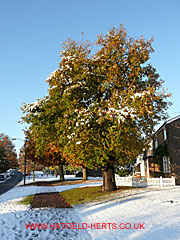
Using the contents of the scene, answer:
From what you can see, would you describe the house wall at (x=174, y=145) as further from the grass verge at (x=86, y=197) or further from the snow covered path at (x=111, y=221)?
the snow covered path at (x=111, y=221)

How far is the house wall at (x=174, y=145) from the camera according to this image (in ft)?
75.5

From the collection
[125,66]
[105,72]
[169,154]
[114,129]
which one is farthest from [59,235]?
[169,154]

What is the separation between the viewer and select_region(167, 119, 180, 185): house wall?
2300cm

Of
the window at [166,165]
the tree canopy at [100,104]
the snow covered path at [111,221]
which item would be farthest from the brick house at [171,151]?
the snow covered path at [111,221]

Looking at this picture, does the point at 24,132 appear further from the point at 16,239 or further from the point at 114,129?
the point at 16,239

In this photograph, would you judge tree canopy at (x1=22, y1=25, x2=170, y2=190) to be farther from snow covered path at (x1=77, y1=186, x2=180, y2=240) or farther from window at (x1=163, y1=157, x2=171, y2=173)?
window at (x1=163, y1=157, x2=171, y2=173)

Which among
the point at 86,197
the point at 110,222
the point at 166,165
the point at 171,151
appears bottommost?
the point at 86,197

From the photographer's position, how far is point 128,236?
7281mm

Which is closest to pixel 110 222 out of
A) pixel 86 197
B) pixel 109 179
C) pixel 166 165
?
pixel 86 197

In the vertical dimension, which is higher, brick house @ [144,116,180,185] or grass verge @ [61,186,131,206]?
brick house @ [144,116,180,185]

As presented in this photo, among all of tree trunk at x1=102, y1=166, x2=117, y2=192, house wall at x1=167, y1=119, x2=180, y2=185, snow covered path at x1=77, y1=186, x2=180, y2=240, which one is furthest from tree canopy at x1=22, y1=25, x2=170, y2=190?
house wall at x1=167, y1=119, x2=180, y2=185

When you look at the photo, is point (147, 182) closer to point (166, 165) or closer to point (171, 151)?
point (171, 151)

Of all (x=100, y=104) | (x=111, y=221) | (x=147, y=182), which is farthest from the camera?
(x=147, y=182)

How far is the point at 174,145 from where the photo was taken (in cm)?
2348
